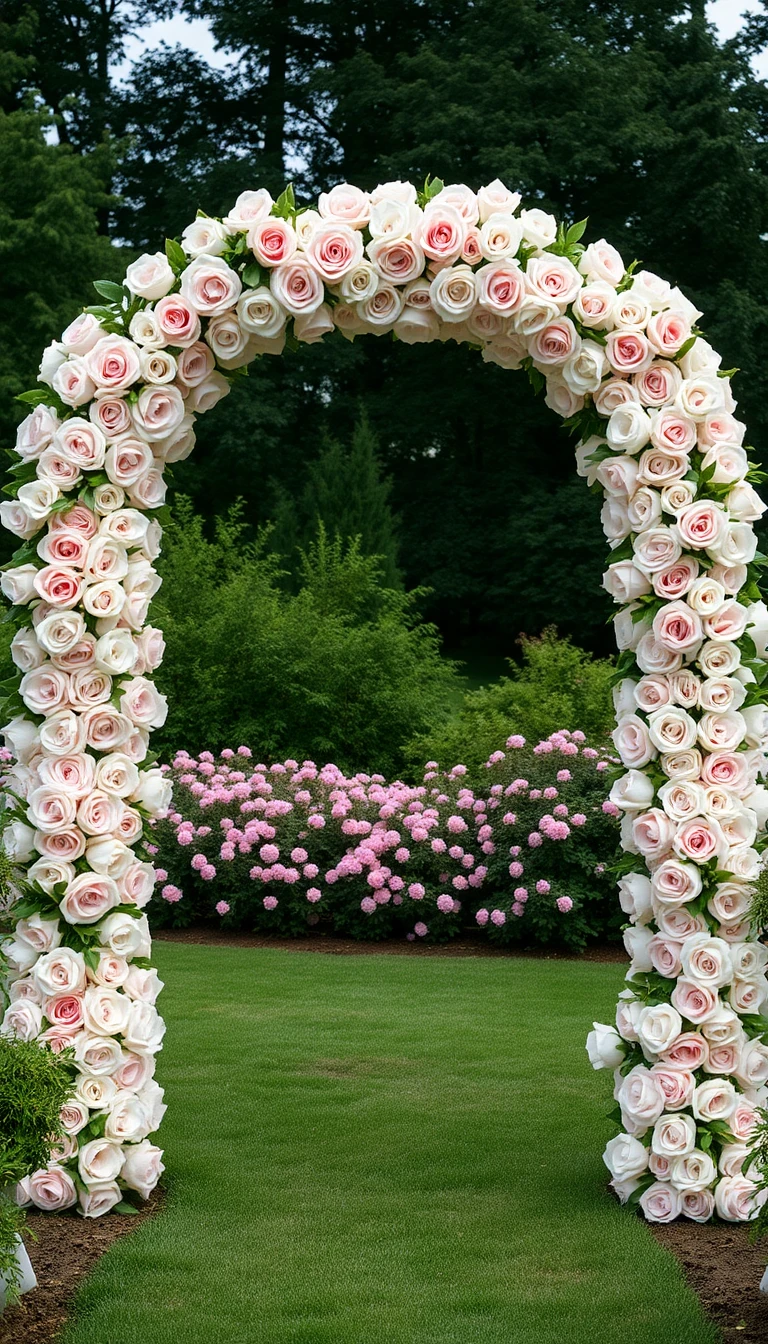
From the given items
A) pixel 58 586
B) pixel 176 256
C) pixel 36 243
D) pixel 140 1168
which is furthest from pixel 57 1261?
pixel 36 243

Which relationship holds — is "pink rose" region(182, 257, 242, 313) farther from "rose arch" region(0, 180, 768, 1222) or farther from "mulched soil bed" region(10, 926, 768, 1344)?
"mulched soil bed" region(10, 926, 768, 1344)

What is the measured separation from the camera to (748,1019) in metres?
4.63

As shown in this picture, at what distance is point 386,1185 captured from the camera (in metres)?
4.89

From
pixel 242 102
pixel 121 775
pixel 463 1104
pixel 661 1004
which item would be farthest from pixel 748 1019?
pixel 242 102

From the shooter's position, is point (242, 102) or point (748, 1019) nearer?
point (748, 1019)

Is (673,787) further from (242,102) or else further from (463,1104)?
(242,102)

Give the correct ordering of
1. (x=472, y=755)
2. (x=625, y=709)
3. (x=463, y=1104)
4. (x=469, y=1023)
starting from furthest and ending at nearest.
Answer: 1. (x=472, y=755)
2. (x=469, y=1023)
3. (x=463, y=1104)
4. (x=625, y=709)

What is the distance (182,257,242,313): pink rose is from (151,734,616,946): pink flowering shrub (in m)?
4.97

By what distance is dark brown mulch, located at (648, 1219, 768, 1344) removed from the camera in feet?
12.3

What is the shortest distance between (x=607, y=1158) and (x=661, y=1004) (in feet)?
1.88

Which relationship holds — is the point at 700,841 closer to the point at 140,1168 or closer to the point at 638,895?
the point at 638,895

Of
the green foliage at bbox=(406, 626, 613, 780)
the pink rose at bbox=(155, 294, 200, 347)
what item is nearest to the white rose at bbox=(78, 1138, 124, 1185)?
the pink rose at bbox=(155, 294, 200, 347)

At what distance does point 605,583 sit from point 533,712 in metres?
7.24

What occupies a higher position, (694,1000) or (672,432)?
(672,432)
